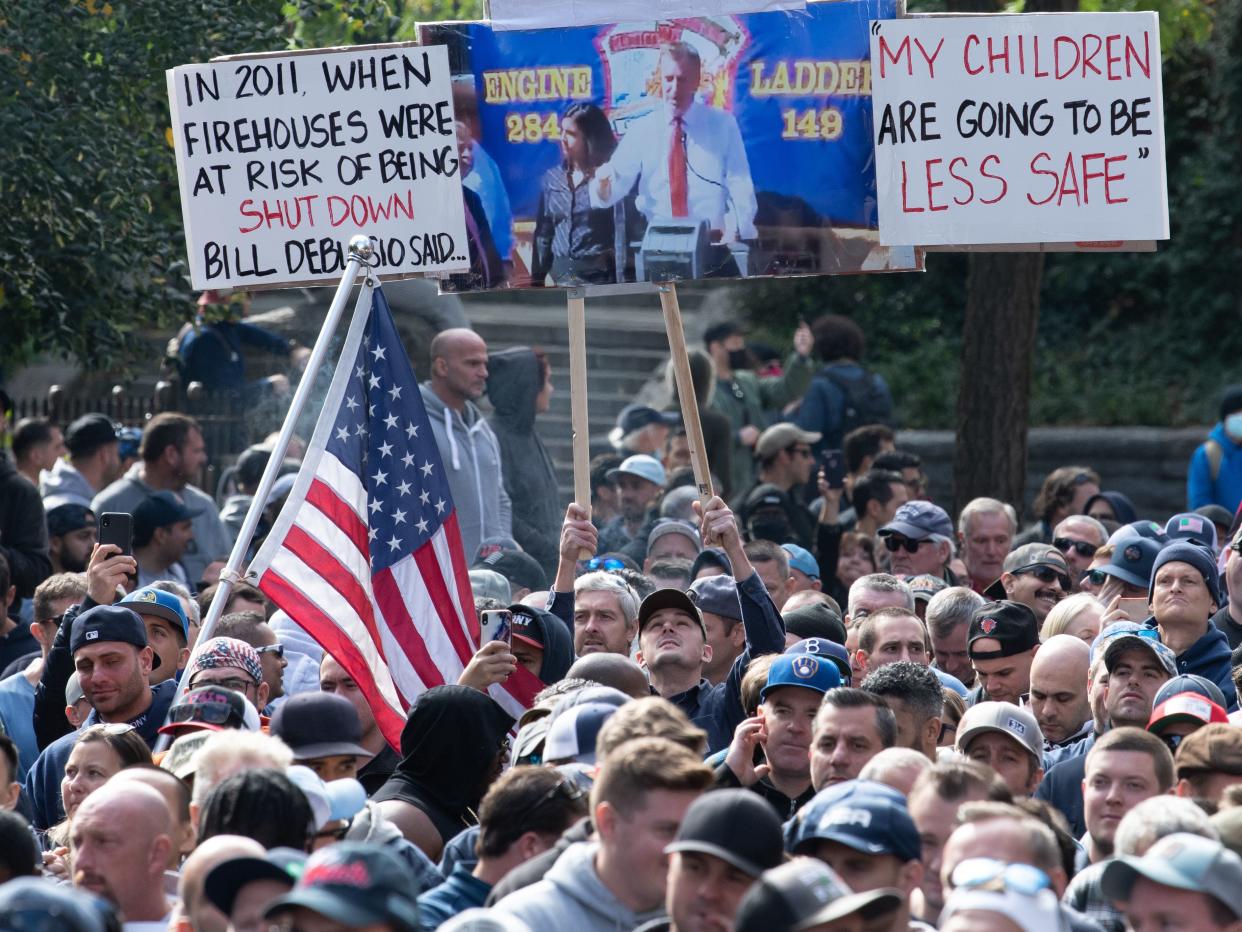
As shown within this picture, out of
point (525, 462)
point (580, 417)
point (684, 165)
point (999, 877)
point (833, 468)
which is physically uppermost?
point (684, 165)

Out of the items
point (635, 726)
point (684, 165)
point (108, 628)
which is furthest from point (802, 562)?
point (635, 726)

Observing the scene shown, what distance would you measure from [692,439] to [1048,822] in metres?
2.83

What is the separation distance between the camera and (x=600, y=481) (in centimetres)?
1232

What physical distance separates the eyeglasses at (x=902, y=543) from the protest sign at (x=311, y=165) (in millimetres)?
3139

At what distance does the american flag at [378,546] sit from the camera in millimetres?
7371

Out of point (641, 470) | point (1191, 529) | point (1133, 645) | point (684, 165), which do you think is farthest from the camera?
point (641, 470)

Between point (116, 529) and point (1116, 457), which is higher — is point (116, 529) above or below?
above

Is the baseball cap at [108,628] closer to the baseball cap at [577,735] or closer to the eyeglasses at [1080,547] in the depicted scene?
the baseball cap at [577,735]

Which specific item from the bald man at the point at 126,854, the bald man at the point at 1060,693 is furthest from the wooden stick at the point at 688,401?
the bald man at the point at 126,854

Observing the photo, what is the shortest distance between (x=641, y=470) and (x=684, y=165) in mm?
4018

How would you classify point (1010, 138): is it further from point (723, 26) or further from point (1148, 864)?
point (1148, 864)

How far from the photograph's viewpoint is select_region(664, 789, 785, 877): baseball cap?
4.27 metres

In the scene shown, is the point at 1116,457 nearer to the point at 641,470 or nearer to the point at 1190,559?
the point at 641,470

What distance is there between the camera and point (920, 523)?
10.2 metres
